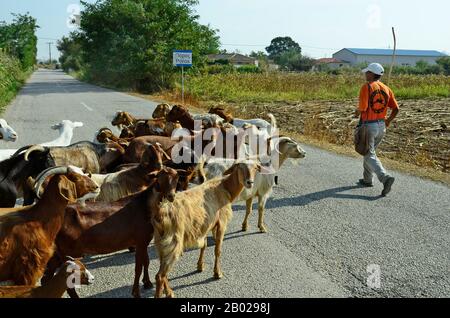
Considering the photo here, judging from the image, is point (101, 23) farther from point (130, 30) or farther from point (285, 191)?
point (285, 191)

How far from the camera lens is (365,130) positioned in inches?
333

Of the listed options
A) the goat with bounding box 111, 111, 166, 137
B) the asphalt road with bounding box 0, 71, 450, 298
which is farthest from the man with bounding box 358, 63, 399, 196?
the goat with bounding box 111, 111, 166, 137

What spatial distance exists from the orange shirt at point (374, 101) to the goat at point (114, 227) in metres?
4.92

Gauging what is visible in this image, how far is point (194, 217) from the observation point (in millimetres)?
4836

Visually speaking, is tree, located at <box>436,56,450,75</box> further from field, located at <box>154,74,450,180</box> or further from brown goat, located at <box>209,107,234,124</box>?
brown goat, located at <box>209,107,234,124</box>

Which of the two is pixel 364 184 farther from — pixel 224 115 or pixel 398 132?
pixel 398 132

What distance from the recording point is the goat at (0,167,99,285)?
4016 millimetres

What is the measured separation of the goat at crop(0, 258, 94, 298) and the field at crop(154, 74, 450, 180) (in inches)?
302

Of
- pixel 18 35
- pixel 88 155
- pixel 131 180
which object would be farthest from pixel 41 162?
pixel 18 35

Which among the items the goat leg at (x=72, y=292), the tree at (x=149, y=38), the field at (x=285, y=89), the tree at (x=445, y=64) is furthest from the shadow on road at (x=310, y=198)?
the tree at (x=445, y=64)

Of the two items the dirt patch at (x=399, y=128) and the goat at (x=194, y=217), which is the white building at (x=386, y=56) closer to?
the dirt patch at (x=399, y=128)

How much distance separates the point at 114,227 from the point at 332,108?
64.3 ft

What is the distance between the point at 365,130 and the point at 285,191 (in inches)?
72.8

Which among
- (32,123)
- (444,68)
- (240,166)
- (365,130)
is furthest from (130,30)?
(444,68)
